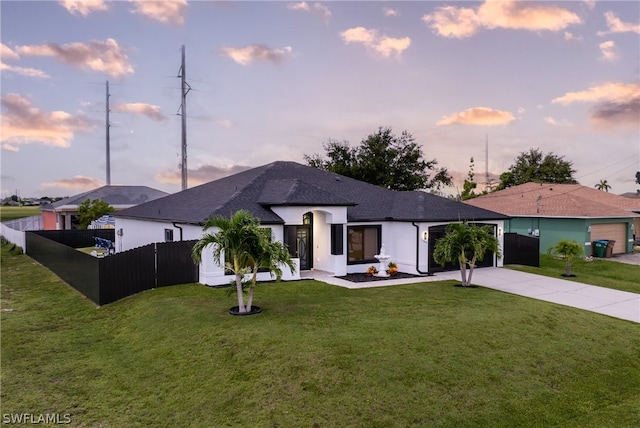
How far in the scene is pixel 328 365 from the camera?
858 centimetres

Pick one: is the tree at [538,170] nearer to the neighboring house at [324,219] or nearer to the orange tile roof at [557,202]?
the orange tile roof at [557,202]

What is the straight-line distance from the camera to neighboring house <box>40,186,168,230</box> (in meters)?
43.5

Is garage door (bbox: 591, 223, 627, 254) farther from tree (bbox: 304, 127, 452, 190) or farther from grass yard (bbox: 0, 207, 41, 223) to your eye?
grass yard (bbox: 0, 207, 41, 223)

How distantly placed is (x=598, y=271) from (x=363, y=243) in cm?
1367

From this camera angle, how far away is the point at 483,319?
11672 mm

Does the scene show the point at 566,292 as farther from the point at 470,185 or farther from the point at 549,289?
the point at 470,185

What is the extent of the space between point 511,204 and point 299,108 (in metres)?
19.4

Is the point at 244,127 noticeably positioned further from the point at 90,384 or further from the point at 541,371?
the point at 541,371

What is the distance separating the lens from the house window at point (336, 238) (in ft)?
63.4

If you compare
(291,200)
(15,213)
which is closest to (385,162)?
(291,200)

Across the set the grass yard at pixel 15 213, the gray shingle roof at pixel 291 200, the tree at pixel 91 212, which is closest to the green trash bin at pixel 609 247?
the gray shingle roof at pixel 291 200

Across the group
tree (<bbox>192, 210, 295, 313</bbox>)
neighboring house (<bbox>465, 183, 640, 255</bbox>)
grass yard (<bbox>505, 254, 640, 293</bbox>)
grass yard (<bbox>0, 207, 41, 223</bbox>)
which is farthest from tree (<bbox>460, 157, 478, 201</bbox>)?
grass yard (<bbox>0, 207, 41, 223</bbox>)

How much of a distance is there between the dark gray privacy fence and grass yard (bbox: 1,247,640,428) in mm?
1360

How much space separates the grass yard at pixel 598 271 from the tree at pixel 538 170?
1480 inches
